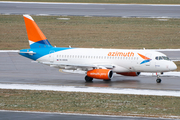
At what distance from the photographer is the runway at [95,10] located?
3967 inches

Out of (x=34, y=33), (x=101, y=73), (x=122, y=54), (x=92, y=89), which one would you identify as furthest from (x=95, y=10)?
(x=92, y=89)

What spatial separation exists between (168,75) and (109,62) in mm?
8105

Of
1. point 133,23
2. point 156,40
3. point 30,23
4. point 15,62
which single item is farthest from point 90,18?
point 30,23

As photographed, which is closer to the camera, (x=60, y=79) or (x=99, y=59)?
(x=99, y=59)

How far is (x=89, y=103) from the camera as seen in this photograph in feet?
103

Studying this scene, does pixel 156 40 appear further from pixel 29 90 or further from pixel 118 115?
pixel 118 115

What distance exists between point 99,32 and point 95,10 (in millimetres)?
25303

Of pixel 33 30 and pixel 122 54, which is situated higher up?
pixel 33 30

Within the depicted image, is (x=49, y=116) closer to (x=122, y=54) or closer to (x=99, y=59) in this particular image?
(x=99, y=59)

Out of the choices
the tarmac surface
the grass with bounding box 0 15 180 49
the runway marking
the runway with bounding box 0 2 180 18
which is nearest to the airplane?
the tarmac surface

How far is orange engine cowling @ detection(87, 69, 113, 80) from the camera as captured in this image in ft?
134

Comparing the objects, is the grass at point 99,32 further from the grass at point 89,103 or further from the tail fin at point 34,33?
the grass at point 89,103

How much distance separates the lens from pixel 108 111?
2848 cm

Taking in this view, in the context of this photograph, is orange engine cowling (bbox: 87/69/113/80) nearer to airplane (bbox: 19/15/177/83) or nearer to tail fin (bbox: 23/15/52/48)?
airplane (bbox: 19/15/177/83)
